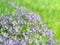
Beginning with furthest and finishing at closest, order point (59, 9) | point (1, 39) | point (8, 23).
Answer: point (59, 9) → point (8, 23) → point (1, 39)

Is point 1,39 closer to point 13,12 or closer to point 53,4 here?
point 13,12

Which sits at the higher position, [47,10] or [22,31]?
[47,10]

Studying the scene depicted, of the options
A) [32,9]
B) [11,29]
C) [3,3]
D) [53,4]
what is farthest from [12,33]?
[53,4]

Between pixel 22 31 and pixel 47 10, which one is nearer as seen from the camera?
pixel 22 31

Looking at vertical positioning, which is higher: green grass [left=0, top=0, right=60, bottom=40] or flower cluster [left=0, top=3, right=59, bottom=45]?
green grass [left=0, top=0, right=60, bottom=40]

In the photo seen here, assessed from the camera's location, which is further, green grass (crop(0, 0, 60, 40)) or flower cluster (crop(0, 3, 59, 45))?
green grass (crop(0, 0, 60, 40))

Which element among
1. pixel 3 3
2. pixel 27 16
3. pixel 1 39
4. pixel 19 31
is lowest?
pixel 1 39

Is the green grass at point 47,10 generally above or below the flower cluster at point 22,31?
above

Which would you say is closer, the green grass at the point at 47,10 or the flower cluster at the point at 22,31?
the flower cluster at the point at 22,31
